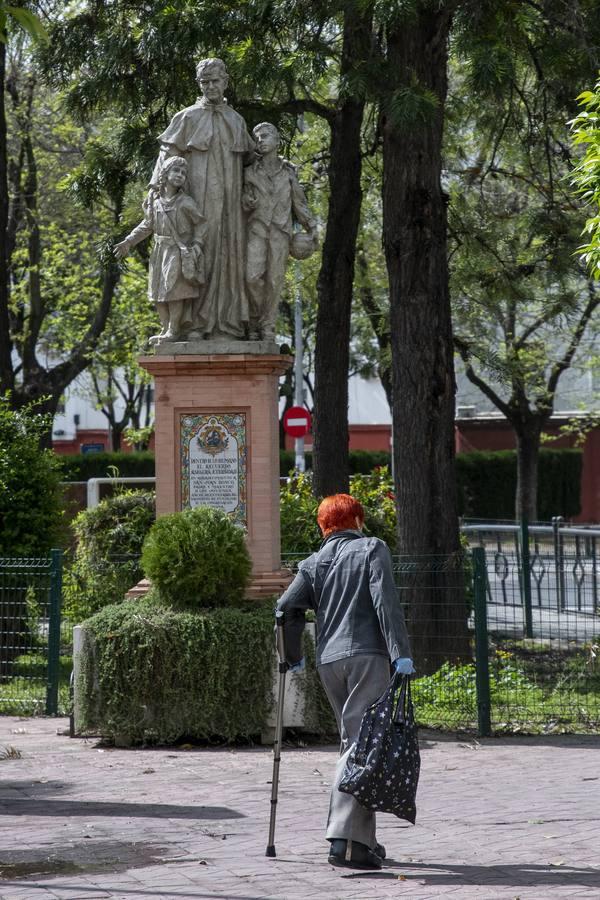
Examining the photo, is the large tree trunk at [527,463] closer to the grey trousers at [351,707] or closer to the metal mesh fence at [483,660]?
the metal mesh fence at [483,660]

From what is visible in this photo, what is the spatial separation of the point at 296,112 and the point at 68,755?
751cm

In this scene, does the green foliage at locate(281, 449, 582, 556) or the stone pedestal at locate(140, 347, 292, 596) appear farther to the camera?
the green foliage at locate(281, 449, 582, 556)

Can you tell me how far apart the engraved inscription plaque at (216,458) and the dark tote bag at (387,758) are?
443cm

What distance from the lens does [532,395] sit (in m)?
35.6

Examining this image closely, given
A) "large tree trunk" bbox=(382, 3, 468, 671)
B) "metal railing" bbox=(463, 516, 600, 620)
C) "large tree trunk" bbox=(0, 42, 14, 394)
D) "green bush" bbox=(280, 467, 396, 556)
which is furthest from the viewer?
"large tree trunk" bbox=(0, 42, 14, 394)

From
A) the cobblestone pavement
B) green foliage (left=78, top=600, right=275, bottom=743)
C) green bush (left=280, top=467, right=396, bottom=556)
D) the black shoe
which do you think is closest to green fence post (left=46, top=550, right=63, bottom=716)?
the cobblestone pavement

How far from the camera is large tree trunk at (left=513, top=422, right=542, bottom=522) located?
3453 centimetres

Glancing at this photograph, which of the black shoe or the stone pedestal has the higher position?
the stone pedestal

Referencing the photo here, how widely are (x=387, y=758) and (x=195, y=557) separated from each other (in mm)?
3819

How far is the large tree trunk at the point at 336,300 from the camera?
16094 mm

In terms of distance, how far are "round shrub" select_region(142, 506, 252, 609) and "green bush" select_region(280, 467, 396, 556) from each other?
3.51 meters

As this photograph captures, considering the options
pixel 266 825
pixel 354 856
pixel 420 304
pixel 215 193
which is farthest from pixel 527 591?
pixel 354 856

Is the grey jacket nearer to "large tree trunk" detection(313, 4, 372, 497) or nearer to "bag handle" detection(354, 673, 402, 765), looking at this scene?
"bag handle" detection(354, 673, 402, 765)

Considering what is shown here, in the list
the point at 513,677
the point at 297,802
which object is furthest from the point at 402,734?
the point at 513,677
